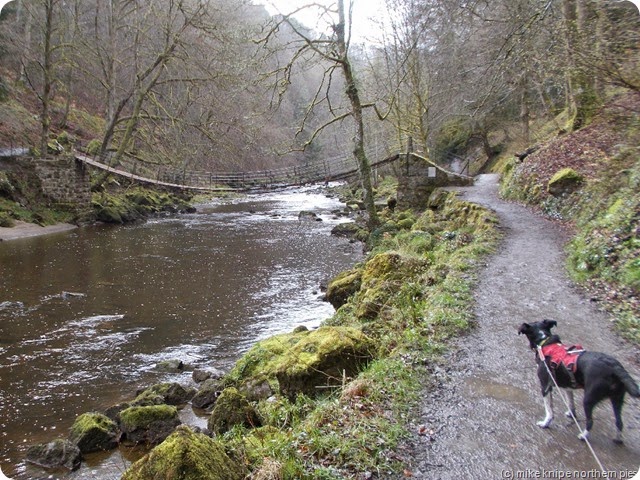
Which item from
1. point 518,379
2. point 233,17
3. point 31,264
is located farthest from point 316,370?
point 233,17

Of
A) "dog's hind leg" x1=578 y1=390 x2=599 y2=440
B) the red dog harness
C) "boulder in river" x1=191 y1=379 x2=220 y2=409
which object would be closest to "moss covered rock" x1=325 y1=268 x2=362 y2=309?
"boulder in river" x1=191 y1=379 x2=220 y2=409

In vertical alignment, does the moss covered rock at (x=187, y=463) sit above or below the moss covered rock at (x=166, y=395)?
above

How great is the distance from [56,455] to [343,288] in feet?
19.8

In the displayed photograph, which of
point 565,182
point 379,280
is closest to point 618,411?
point 379,280

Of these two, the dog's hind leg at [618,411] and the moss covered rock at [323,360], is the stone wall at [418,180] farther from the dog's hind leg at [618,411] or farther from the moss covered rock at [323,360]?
the dog's hind leg at [618,411]

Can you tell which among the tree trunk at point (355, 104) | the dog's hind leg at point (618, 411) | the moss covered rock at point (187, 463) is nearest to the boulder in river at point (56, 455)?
the moss covered rock at point (187, 463)

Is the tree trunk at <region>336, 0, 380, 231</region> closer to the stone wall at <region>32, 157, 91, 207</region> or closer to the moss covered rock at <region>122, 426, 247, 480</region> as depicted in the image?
the moss covered rock at <region>122, 426, 247, 480</region>

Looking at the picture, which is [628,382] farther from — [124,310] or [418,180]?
[418,180]

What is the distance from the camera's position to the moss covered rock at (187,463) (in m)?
2.83

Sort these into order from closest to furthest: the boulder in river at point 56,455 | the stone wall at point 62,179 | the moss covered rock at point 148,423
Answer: the boulder in river at point 56,455
the moss covered rock at point 148,423
the stone wall at point 62,179

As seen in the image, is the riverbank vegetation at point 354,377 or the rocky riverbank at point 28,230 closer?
the riverbank vegetation at point 354,377

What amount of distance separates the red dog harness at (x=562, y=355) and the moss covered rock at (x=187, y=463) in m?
2.38

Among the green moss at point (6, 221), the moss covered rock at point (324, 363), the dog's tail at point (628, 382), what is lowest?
the moss covered rock at point (324, 363)

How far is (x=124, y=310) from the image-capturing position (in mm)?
9953
